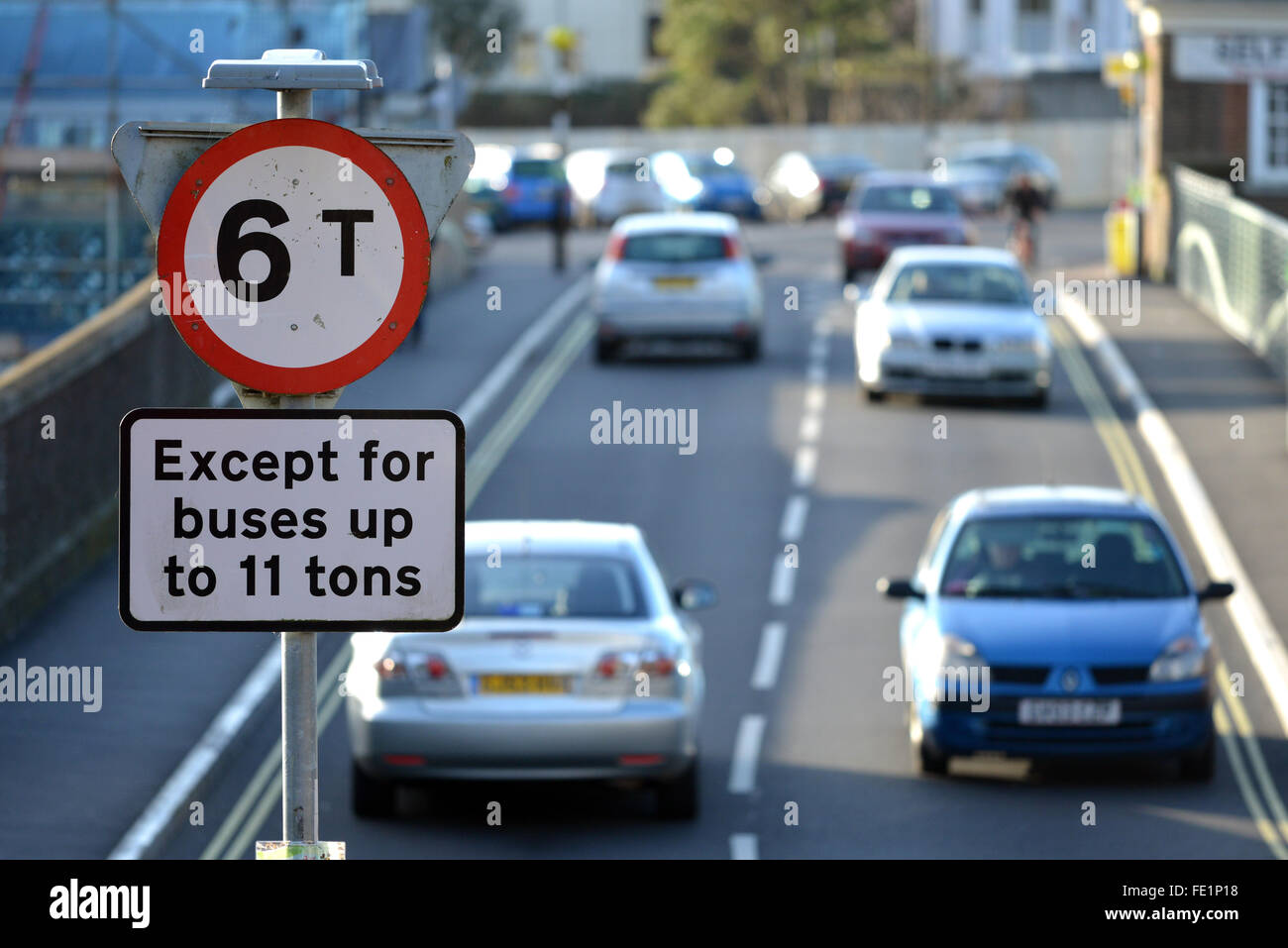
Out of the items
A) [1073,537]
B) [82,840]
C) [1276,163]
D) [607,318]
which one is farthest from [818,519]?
[1276,163]

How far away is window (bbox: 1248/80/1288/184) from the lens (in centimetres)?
3797

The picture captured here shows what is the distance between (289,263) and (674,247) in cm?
2495

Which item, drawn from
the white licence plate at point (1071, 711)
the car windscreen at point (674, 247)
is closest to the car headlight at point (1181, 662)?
the white licence plate at point (1071, 711)

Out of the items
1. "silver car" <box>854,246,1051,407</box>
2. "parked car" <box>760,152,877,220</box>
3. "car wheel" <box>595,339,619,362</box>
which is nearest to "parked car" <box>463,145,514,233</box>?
"parked car" <box>760,152,877,220</box>

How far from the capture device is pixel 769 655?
53.6 ft

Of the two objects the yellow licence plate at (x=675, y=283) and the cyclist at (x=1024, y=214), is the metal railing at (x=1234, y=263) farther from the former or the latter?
the yellow licence plate at (x=675, y=283)

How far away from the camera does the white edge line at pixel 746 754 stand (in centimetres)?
1310

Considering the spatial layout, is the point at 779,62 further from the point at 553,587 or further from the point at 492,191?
the point at 553,587

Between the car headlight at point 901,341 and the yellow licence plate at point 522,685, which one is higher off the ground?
the car headlight at point 901,341

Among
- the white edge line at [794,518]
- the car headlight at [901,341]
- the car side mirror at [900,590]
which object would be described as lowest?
the white edge line at [794,518]

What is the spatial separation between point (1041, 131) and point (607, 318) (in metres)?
44.5

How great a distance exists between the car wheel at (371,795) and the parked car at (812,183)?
158 ft
